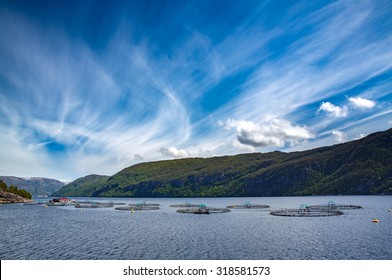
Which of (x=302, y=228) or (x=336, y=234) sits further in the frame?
(x=302, y=228)

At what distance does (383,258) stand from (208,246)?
31.9 metres

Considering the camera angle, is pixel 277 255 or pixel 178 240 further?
pixel 178 240

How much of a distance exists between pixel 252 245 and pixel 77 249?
3611 centimetres

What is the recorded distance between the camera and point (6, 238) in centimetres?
7669

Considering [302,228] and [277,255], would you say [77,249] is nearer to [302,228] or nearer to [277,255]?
[277,255]
